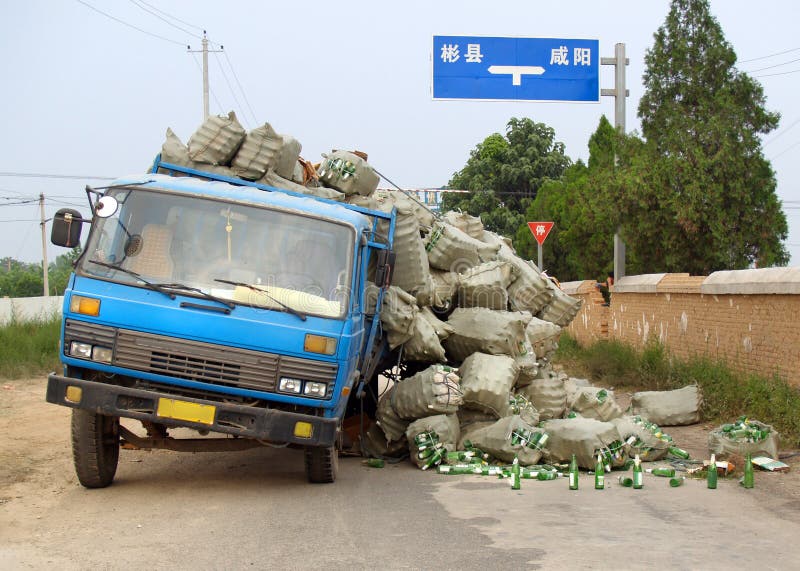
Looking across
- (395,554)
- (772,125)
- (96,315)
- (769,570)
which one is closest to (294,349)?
(96,315)

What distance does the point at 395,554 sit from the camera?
6.00 m

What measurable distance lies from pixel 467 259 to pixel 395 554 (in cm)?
611

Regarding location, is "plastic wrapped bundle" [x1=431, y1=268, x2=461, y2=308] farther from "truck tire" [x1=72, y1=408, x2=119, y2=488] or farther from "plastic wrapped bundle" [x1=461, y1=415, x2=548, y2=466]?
"truck tire" [x1=72, y1=408, x2=119, y2=488]

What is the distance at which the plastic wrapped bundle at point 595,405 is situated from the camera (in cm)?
1156

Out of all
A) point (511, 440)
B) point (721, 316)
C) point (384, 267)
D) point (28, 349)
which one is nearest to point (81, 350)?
point (384, 267)

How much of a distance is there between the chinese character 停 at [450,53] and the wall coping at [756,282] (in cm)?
686

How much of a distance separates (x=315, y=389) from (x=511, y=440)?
2639 millimetres

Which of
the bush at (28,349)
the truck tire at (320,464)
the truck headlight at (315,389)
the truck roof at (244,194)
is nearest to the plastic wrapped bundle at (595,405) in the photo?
the truck tire at (320,464)

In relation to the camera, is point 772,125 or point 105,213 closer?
point 105,213

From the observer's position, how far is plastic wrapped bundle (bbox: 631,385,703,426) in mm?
13000

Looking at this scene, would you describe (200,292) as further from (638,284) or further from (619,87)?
(619,87)

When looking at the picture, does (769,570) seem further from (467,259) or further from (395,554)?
(467,259)

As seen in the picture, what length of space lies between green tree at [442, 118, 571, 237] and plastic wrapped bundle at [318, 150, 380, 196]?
36.4m

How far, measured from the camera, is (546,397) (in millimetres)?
11461
